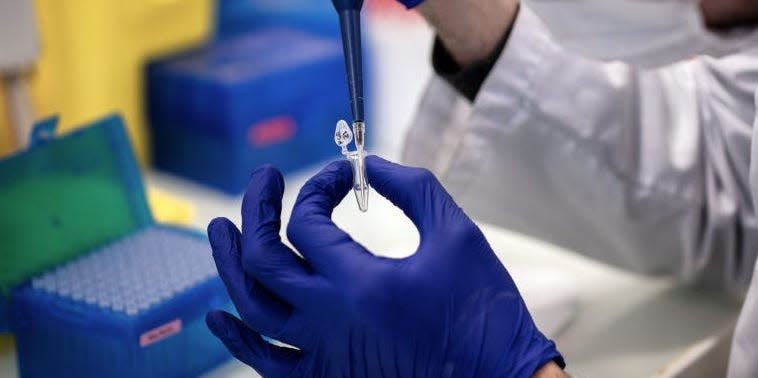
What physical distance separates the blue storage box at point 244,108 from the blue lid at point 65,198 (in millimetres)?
459

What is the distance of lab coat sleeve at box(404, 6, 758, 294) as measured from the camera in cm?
100

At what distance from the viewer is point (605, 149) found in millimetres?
1028

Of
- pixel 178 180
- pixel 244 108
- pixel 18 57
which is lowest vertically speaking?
pixel 178 180

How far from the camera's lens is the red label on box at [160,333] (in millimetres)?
840

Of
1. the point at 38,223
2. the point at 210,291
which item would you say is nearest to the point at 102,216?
the point at 38,223

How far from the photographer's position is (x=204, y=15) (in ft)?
5.41

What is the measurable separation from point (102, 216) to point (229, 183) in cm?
51

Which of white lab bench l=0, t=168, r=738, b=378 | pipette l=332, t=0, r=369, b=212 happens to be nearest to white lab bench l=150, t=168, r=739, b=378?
white lab bench l=0, t=168, r=738, b=378

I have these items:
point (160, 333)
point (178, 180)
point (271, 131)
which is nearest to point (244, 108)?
point (271, 131)

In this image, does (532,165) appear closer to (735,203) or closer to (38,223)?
(735,203)

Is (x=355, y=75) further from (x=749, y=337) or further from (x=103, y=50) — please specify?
(x=103, y=50)

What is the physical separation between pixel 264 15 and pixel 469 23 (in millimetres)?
959

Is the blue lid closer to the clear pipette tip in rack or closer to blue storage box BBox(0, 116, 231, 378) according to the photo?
blue storage box BBox(0, 116, 231, 378)

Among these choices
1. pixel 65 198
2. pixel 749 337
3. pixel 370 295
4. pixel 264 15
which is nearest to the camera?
pixel 370 295
